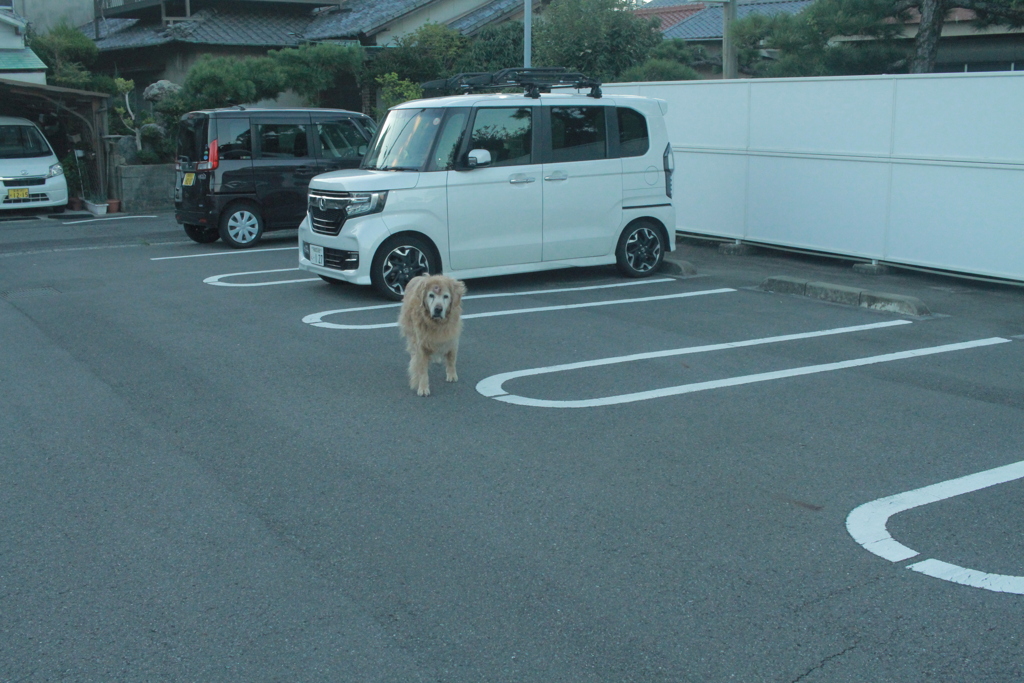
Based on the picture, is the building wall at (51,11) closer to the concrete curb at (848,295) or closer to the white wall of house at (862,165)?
the white wall of house at (862,165)

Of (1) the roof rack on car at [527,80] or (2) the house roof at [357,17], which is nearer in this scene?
(1) the roof rack on car at [527,80]

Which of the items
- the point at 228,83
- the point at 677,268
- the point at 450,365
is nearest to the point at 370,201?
the point at 450,365

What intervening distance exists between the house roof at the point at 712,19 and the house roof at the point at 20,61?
1650 cm

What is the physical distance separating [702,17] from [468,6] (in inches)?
306

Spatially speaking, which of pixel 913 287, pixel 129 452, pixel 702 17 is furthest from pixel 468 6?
pixel 129 452

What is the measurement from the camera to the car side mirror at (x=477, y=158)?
1005 cm

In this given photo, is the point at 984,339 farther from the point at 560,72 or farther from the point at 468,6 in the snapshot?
the point at 468,6

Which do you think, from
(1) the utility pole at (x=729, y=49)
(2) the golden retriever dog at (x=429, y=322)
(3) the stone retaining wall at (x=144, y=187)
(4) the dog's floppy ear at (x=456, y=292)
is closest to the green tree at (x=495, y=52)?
(1) the utility pole at (x=729, y=49)

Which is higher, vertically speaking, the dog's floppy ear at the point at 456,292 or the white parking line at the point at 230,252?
the dog's floppy ear at the point at 456,292

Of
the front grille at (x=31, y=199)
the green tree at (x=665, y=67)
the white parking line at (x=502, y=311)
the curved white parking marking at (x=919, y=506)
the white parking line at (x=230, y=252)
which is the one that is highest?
the green tree at (x=665, y=67)

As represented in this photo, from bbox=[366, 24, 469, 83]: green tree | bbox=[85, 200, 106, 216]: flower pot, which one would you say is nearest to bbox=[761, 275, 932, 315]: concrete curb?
bbox=[85, 200, 106, 216]: flower pot

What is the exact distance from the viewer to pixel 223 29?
25453 mm

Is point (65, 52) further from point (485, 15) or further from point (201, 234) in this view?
point (201, 234)

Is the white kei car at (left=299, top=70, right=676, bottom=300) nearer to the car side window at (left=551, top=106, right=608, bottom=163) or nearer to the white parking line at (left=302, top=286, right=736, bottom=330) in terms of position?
the car side window at (left=551, top=106, right=608, bottom=163)
